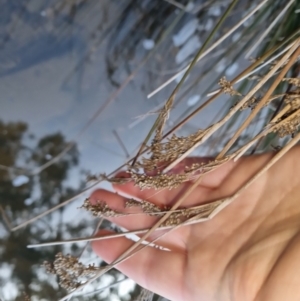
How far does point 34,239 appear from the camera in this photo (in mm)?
734

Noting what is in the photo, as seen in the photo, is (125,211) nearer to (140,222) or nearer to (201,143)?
(140,222)

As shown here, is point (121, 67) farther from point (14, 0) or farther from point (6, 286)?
point (6, 286)

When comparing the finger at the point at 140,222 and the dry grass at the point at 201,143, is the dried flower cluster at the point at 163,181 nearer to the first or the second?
the dry grass at the point at 201,143

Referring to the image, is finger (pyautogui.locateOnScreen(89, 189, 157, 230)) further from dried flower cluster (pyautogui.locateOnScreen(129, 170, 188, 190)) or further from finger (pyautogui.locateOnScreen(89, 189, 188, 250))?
dried flower cluster (pyautogui.locateOnScreen(129, 170, 188, 190))

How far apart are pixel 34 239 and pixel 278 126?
53 cm

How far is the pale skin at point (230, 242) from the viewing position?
15.9 inches

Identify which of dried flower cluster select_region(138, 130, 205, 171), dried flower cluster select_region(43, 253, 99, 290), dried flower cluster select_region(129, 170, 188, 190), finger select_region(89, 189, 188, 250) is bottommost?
dried flower cluster select_region(43, 253, 99, 290)


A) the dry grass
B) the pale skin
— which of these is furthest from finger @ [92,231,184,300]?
the dry grass

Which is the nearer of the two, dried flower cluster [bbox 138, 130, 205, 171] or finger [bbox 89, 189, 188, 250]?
dried flower cluster [bbox 138, 130, 205, 171]

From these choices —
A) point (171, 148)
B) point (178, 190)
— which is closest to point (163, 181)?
point (171, 148)

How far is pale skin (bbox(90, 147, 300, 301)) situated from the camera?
40 cm

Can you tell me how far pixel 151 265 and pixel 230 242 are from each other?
11cm

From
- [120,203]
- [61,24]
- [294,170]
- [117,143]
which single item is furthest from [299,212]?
[61,24]

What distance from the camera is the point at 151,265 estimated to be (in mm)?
536
